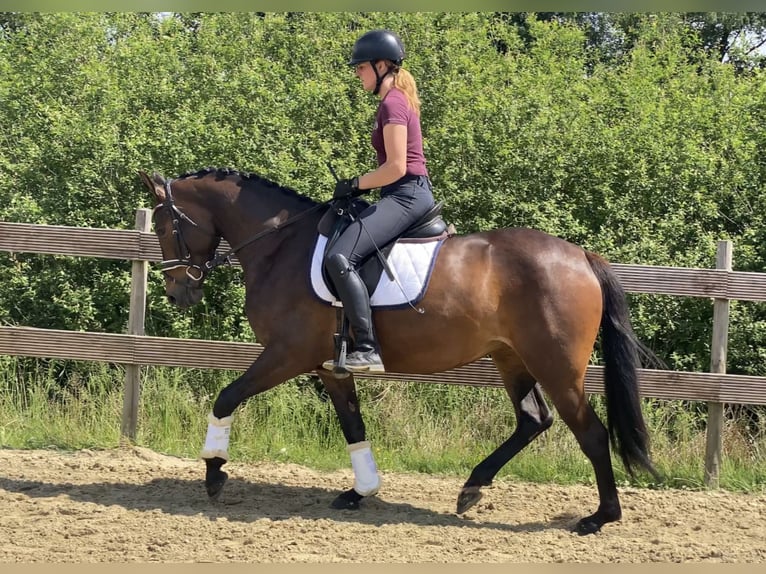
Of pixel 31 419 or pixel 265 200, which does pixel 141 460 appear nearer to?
Result: pixel 31 419

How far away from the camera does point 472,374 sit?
275 inches

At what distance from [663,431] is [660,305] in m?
1.69

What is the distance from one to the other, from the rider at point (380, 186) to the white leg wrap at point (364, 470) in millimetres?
766

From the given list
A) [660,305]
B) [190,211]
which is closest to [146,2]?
[190,211]

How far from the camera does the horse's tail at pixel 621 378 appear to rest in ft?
18.9

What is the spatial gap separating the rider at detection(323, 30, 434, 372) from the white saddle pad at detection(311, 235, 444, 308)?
115 mm

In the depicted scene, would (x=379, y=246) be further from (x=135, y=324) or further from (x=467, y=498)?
(x=135, y=324)

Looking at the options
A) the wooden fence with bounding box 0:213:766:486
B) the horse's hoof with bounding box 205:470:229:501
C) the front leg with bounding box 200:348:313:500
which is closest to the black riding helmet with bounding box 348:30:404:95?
the front leg with bounding box 200:348:313:500

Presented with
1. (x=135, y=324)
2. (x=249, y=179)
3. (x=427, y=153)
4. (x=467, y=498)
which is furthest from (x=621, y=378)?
(x=427, y=153)

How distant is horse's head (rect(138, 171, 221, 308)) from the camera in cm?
608

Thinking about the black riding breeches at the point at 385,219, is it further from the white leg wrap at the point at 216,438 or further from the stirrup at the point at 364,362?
the white leg wrap at the point at 216,438

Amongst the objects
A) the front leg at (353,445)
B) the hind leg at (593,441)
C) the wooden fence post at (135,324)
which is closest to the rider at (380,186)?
the front leg at (353,445)

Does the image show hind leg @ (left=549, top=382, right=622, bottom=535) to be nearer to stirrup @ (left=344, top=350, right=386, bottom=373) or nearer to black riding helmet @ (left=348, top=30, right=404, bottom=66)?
stirrup @ (left=344, top=350, right=386, bottom=373)

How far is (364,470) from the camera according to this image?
6.00 metres
